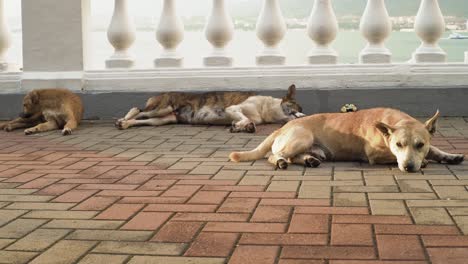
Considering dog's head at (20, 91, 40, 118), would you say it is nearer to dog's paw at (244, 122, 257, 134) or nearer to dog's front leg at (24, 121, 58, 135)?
dog's front leg at (24, 121, 58, 135)

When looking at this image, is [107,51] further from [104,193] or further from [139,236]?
[139,236]

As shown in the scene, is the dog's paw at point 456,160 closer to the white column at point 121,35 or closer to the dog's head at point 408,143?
the dog's head at point 408,143

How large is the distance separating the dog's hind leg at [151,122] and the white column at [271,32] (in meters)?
1.17

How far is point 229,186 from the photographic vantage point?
13.6 ft

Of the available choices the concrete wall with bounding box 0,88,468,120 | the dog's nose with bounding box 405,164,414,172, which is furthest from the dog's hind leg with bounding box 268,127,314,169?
the concrete wall with bounding box 0,88,468,120

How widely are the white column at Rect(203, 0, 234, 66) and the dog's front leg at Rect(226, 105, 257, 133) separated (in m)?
0.77

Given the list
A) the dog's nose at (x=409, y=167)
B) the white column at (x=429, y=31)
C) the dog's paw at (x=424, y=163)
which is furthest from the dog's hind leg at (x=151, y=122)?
the dog's nose at (x=409, y=167)

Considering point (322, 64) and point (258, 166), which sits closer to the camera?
point (258, 166)

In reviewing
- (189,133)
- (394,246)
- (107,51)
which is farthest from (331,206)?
(107,51)

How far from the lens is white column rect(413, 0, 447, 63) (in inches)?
285

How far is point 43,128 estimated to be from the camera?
23.5ft

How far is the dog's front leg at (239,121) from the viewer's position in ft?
22.4

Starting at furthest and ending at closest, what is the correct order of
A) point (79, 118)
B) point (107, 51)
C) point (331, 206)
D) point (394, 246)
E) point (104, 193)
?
point (107, 51) → point (79, 118) → point (104, 193) → point (331, 206) → point (394, 246)

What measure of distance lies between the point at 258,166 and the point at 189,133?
212 cm
